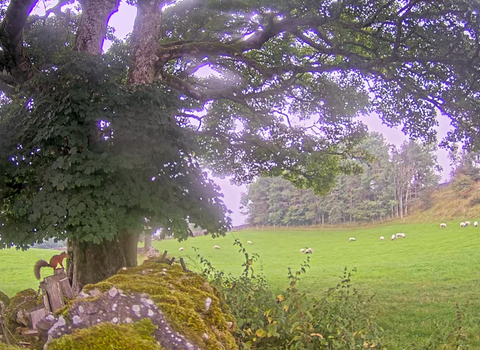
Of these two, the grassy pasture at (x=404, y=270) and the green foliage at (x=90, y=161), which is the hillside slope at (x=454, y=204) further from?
the green foliage at (x=90, y=161)

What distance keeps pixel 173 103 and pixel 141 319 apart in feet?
18.4

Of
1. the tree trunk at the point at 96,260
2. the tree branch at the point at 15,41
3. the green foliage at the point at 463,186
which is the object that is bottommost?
the tree trunk at the point at 96,260

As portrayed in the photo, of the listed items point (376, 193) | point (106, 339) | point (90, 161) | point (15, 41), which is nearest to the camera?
point (106, 339)

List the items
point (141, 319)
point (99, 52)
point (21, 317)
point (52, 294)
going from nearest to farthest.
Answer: point (141, 319) < point (52, 294) < point (21, 317) < point (99, 52)

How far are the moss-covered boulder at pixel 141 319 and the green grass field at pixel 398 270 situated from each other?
3616 millimetres

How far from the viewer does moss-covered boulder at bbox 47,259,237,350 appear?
2.63m

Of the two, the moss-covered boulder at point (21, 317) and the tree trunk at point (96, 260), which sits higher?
the tree trunk at point (96, 260)

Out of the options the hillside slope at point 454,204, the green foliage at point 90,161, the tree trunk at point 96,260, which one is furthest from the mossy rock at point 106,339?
the hillside slope at point 454,204

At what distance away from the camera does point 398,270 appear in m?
20.3

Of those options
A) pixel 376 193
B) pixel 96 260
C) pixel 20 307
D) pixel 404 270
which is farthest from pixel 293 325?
pixel 376 193

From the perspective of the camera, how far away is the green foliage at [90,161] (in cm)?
635

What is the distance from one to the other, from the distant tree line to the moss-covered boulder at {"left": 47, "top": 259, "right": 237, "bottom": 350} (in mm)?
54541

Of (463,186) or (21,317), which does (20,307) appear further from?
(463,186)

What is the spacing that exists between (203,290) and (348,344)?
1.95m
